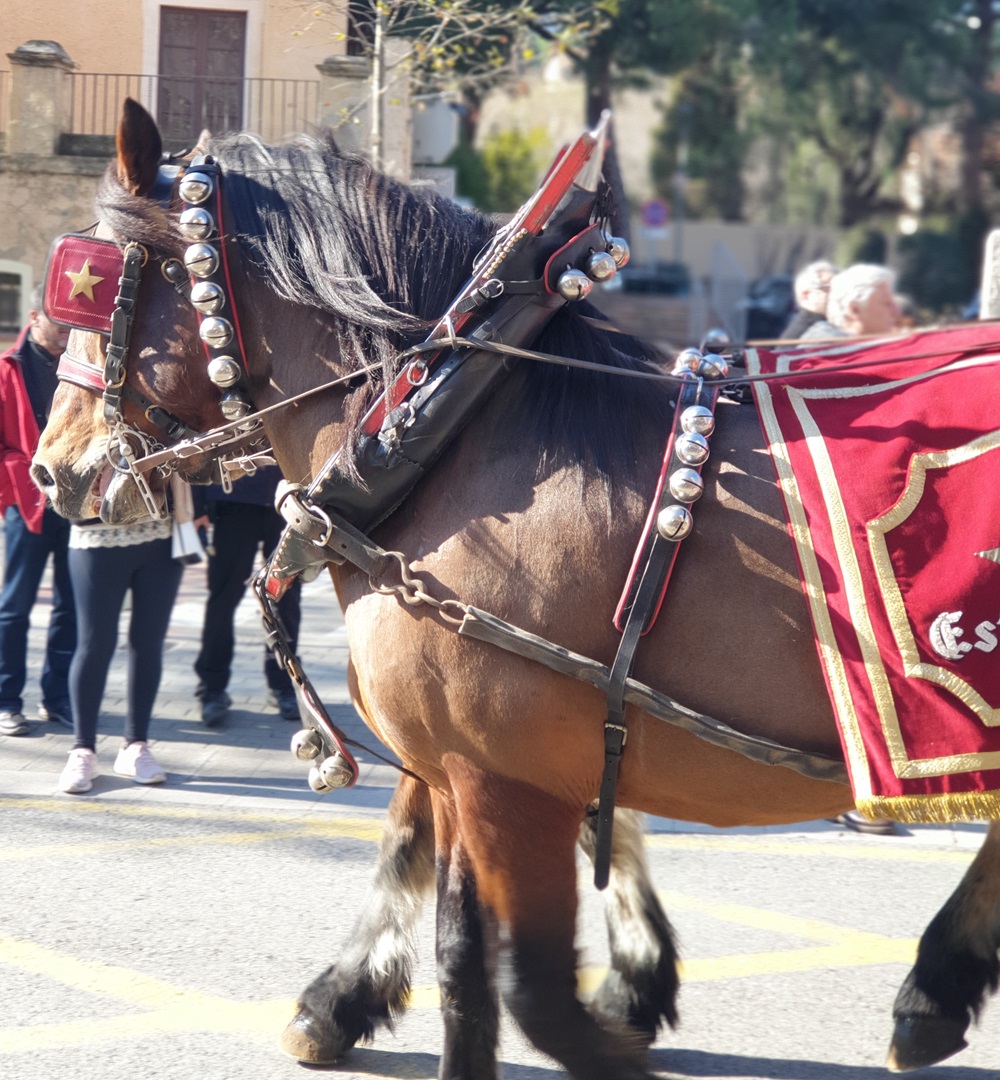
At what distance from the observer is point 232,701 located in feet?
21.6

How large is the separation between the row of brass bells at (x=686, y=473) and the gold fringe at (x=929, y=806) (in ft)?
1.91

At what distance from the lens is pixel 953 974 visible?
3.08 metres

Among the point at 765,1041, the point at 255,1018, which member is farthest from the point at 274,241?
the point at 765,1041

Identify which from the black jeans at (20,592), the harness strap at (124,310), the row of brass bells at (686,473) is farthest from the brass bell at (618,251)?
the black jeans at (20,592)

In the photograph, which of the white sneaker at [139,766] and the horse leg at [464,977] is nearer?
the horse leg at [464,977]

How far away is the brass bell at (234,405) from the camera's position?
108 inches

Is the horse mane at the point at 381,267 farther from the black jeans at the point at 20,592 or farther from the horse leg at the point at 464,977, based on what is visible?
the black jeans at the point at 20,592

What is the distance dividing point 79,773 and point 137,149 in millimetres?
3065

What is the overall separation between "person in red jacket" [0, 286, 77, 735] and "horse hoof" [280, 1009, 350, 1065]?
2687 mm

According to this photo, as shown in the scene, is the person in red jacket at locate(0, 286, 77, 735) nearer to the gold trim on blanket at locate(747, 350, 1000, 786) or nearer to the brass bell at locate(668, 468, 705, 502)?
the brass bell at locate(668, 468, 705, 502)

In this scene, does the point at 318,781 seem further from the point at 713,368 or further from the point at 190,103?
the point at 190,103

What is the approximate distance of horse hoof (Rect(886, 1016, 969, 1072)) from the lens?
3033 millimetres

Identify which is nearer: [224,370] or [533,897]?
[533,897]

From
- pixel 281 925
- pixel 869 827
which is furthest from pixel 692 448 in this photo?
pixel 869 827
